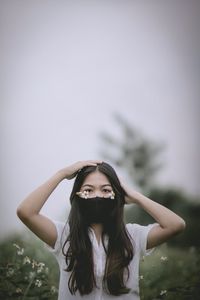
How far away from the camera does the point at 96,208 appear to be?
2.12 metres

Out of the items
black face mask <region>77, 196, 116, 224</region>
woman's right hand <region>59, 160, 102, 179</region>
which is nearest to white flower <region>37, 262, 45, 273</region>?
black face mask <region>77, 196, 116, 224</region>

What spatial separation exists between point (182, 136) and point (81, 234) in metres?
1.06

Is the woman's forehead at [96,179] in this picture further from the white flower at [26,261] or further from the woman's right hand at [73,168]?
the white flower at [26,261]

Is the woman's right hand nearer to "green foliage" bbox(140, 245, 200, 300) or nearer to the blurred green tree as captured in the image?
the blurred green tree

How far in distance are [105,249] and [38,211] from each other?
38cm

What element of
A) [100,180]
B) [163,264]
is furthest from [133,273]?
[163,264]

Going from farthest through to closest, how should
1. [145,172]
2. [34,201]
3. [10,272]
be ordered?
1. [145,172]
2. [10,272]
3. [34,201]

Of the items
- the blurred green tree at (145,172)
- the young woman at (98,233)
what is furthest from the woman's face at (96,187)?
the blurred green tree at (145,172)

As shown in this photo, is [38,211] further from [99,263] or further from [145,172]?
[145,172]

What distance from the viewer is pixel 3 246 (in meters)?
2.74

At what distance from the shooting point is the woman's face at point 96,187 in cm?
213

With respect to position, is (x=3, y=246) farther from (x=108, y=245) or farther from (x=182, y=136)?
(x=182, y=136)

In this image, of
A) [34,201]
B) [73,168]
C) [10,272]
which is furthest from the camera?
[10,272]

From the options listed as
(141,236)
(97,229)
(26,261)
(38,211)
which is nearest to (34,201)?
(38,211)
